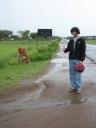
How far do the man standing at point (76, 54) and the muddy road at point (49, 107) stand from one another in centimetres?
30

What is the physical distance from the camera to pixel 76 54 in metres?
11.2

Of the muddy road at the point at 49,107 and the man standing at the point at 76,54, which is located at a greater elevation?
the man standing at the point at 76,54

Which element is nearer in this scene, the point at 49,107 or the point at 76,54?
the point at 49,107

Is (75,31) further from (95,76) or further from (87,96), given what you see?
(95,76)

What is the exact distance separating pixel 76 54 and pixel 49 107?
2.70m

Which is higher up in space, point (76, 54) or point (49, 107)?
point (76, 54)

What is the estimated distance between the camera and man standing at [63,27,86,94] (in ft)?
36.5

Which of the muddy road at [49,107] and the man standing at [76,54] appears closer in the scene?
the muddy road at [49,107]

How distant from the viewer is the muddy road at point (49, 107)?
7.50 m

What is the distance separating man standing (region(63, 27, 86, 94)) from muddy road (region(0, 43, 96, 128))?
11.9 inches

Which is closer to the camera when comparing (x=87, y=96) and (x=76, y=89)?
(x=87, y=96)

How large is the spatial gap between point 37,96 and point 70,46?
1.90 m

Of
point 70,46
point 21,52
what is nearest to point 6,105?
point 70,46

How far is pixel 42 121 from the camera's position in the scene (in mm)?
7645
